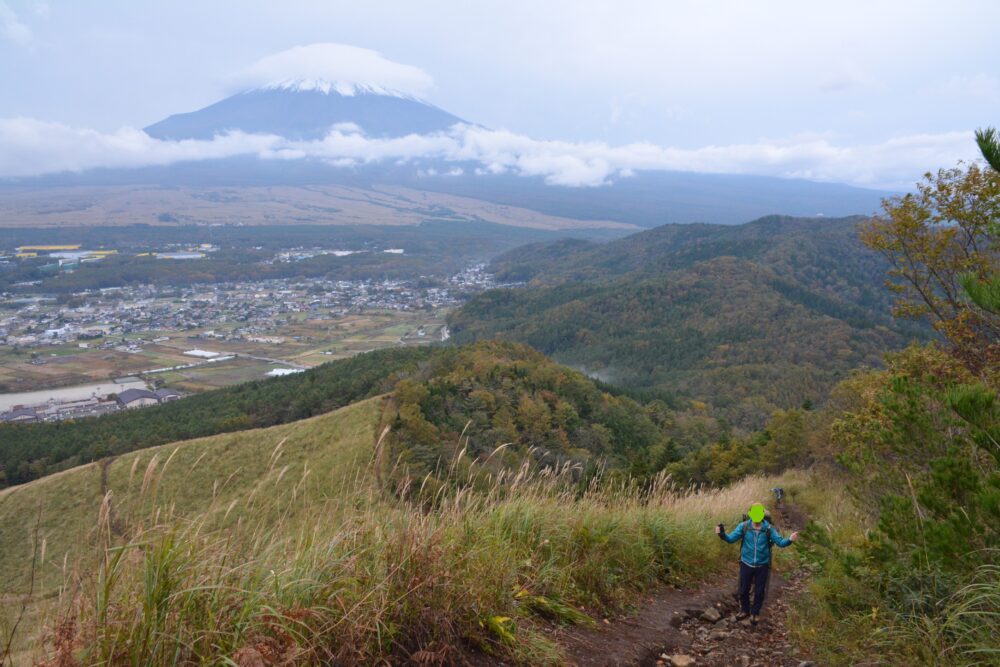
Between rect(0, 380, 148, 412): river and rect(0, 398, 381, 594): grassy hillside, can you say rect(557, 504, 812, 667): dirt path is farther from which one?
rect(0, 380, 148, 412): river

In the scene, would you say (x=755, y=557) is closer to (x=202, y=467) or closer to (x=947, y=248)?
(x=947, y=248)

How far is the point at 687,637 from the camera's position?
335 cm

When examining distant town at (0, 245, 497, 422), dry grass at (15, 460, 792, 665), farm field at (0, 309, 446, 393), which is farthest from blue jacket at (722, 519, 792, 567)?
farm field at (0, 309, 446, 393)

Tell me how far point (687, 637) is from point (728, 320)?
→ 81468 millimetres

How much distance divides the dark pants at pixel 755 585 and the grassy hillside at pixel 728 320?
47.3m

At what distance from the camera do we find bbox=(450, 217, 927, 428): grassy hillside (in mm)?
59688

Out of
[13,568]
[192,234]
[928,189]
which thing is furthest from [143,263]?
[928,189]

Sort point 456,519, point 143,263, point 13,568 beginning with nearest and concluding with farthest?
point 456,519, point 13,568, point 143,263

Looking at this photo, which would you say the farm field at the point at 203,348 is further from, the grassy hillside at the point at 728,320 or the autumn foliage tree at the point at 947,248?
the autumn foliage tree at the point at 947,248

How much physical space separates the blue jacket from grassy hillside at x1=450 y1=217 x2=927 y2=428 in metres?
47.1

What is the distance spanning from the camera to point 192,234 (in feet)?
521

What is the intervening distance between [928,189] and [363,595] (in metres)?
9.63

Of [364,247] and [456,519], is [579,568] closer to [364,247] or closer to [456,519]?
[456,519]

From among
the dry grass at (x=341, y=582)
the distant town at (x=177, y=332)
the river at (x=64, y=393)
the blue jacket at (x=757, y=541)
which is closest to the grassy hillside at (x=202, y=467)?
the blue jacket at (x=757, y=541)
